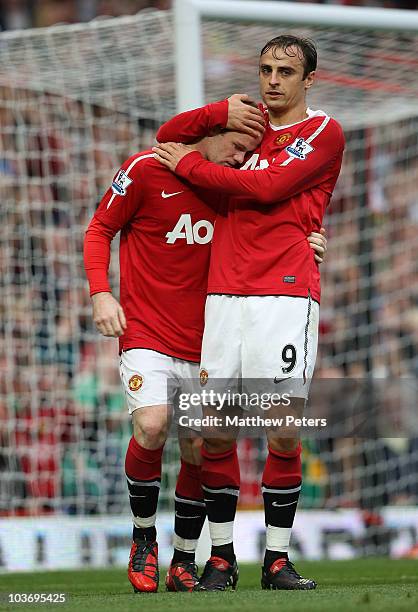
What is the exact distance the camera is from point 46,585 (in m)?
6.19

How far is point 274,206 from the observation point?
4.65 m

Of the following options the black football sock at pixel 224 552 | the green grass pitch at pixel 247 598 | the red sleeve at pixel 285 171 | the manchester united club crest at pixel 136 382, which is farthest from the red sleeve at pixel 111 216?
the green grass pitch at pixel 247 598

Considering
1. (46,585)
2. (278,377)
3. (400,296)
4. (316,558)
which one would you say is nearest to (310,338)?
(278,377)

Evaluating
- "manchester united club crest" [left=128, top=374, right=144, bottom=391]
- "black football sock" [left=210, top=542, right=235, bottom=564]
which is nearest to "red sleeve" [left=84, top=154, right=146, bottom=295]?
"manchester united club crest" [left=128, top=374, right=144, bottom=391]

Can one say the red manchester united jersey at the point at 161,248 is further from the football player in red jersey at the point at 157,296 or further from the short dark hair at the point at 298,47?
the short dark hair at the point at 298,47

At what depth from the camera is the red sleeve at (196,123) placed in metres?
4.78

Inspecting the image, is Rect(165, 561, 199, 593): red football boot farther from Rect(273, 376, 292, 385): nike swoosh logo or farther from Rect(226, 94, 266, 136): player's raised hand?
Rect(226, 94, 266, 136): player's raised hand

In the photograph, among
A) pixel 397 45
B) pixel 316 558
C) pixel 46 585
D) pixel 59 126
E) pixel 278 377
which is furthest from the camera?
pixel 59 126

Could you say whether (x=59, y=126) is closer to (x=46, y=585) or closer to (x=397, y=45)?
(x=397, y=45)

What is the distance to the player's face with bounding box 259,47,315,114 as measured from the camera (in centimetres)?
465

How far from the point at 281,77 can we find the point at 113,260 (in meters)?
4.70

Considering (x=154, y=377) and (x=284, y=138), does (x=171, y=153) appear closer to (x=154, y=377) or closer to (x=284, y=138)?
(x=284, y=138)

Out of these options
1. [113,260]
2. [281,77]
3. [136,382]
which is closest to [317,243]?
[281,77]

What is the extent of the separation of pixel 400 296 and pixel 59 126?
10.1 feet
